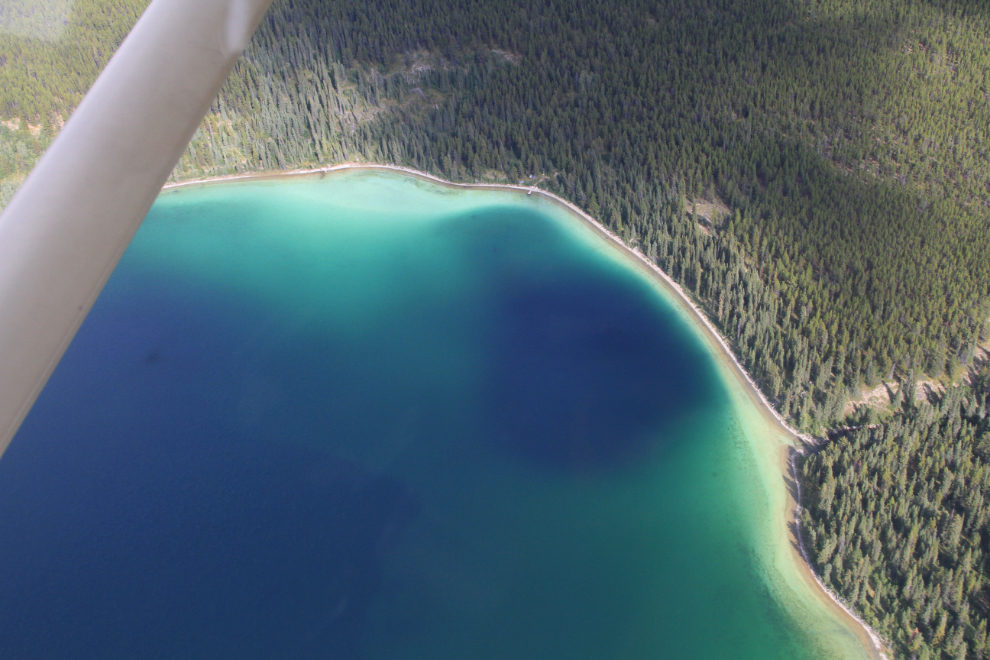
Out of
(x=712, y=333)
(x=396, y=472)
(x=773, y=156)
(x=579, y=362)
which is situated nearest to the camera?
(x=396, y=472)

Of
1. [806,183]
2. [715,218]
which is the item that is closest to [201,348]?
[715,218]

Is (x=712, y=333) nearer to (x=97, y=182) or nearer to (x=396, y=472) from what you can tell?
(x=396, y=472)

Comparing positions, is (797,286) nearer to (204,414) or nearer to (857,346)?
(857,346)

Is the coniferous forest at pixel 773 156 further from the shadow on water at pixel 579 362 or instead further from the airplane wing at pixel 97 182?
the airplane wing at pixel 97 182

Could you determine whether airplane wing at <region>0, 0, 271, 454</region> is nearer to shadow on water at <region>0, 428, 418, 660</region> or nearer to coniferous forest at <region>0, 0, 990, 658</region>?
coniferous forest at <region>0, 0, 990, 658</region>

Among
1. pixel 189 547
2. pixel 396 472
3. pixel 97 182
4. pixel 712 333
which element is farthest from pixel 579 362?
pixel 97 182

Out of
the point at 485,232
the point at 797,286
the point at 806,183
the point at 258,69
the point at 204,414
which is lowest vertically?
the point at 204,414

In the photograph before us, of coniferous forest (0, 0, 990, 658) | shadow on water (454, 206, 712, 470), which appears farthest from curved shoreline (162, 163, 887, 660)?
shadow on water (454, 206, 712, 470)
